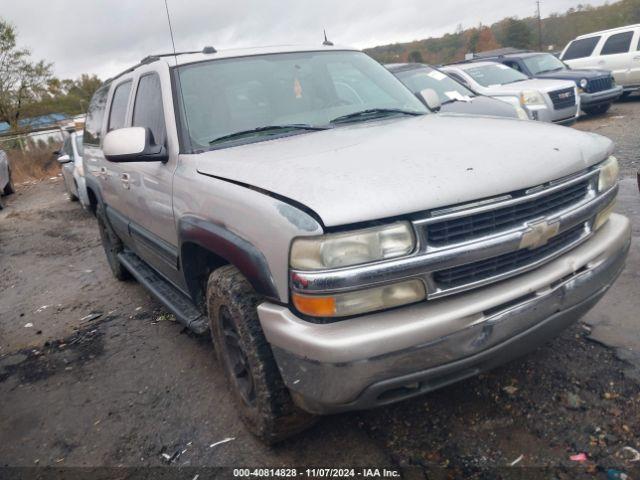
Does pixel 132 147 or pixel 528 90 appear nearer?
pixel 132 147

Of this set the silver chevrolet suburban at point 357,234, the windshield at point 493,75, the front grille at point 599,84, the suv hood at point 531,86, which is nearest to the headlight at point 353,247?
the silver chevrolet suburban at point 357,234

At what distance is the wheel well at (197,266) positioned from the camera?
2812 millimetres

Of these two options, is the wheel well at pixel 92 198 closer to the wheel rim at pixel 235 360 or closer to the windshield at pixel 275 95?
the windshield at pixel 275 95

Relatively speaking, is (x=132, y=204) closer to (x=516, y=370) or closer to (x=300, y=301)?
(x=300, y=301)

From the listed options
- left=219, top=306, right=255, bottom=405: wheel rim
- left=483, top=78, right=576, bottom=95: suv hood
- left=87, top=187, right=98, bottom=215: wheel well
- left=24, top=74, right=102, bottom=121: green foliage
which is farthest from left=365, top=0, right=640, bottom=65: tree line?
left=219, top=306, right=255, bottom=405: wheel rim

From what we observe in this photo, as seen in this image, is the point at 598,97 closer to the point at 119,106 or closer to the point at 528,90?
the point at 528,90

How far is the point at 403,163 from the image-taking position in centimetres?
215

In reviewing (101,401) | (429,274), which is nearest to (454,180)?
(429,274)

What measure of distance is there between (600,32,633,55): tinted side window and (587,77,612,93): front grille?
2.45 meters

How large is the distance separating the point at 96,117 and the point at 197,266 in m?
2.81

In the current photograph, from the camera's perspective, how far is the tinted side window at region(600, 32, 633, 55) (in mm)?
13599

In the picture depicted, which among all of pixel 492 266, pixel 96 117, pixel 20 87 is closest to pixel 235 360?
pixel 492 266

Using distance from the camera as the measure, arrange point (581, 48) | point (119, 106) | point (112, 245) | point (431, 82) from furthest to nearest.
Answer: point (581, 48) → point (431, 82) → point (112, 245) → point (119, 106)

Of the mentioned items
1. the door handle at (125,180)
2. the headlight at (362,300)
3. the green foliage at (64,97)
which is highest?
the green foliage at (64,97)
